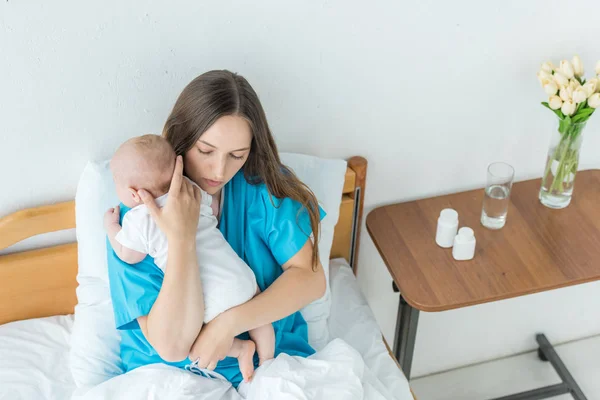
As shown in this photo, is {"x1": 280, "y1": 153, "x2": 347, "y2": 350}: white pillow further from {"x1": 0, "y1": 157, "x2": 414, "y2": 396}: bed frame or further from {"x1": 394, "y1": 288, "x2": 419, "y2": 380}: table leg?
{"x1": 394, "y1": 288, "x2": 419, "y2": 380}: table leg

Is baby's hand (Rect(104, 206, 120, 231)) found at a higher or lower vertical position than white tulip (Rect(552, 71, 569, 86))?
lower

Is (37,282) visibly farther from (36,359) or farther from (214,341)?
(214,341)

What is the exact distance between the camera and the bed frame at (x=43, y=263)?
158 cm

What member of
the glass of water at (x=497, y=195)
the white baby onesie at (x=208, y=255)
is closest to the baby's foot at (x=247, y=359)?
the white baby onesie at (x=208, y=255)

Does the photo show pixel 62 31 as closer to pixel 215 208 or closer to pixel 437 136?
pixel 215 208

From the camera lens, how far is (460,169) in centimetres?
186

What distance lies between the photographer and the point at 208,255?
4.34 feet

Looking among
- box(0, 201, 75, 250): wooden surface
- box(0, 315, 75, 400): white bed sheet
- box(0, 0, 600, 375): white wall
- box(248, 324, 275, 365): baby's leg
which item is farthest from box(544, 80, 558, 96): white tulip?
box(0, 315, 75, 400): white bed sheet

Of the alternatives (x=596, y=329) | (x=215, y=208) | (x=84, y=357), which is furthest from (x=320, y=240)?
(x=596, y=329)

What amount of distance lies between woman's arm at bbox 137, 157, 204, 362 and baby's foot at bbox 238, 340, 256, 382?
0.12 metres

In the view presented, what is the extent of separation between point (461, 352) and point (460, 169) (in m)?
0.75

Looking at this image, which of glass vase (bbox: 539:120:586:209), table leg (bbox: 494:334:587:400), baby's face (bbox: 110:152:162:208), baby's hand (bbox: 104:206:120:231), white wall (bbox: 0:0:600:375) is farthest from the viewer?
table leg (bbox: 494:334:587:400)

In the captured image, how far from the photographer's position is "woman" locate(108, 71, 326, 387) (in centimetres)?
127

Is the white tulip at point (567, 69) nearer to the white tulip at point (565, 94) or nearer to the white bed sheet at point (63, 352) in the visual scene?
the white tulip at point (565, 94)
